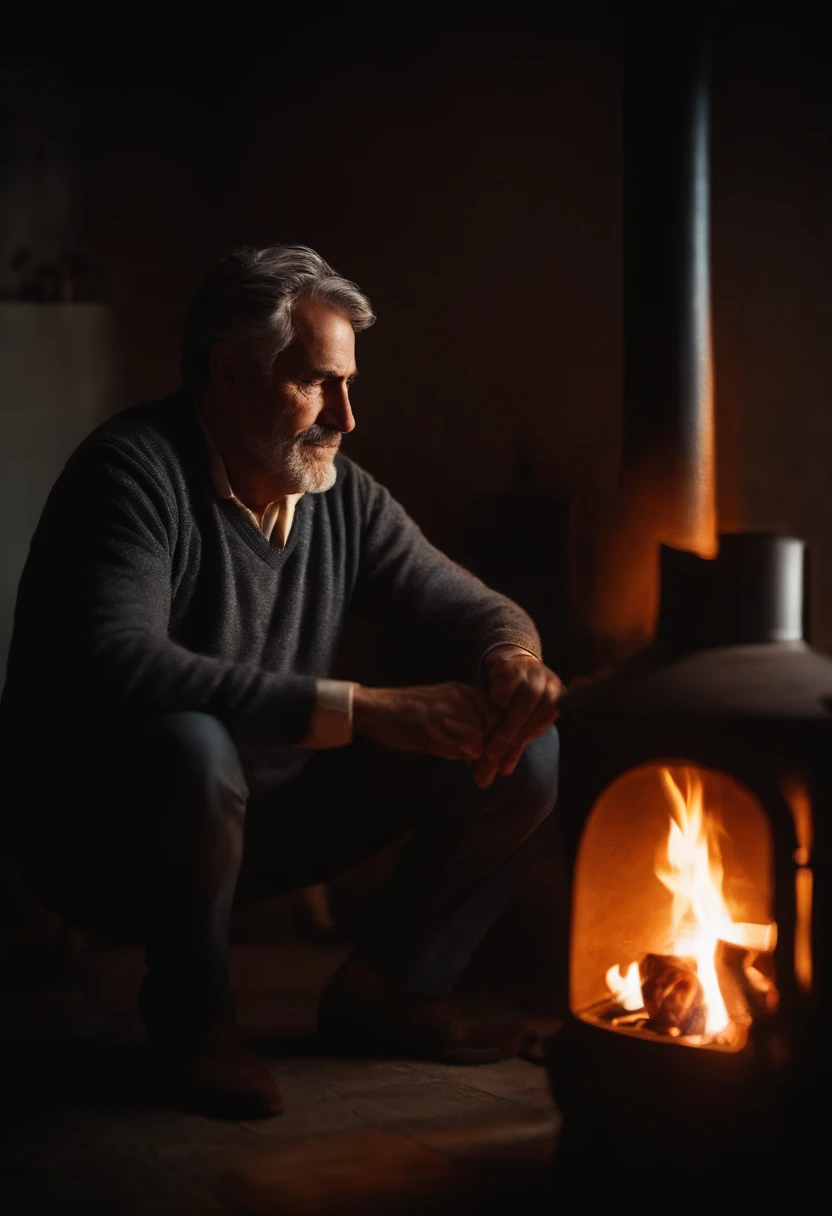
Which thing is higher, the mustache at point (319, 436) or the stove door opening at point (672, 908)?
the mustache at point (319, 436)

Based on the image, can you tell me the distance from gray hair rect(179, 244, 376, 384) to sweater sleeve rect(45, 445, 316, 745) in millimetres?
Answer: 302

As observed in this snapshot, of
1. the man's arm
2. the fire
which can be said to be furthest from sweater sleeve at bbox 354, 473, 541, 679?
the fire

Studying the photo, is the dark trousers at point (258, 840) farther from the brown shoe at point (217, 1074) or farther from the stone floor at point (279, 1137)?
the stone floor at point (279, 1137)

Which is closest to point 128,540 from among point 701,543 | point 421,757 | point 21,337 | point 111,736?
point 111,736

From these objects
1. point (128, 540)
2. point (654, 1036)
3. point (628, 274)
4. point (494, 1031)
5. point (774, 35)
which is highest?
point (774, 35)

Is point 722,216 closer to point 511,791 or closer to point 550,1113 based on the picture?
point 511,791

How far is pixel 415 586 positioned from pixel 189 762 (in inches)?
26.0

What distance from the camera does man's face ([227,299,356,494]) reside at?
2.32 m

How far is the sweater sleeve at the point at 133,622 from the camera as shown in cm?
197

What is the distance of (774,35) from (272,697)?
1.54m

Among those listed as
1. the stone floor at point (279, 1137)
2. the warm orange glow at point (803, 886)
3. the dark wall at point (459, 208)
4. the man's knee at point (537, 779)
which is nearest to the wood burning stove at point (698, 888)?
the warm orange glow at point (803, 886)

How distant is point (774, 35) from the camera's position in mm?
2482

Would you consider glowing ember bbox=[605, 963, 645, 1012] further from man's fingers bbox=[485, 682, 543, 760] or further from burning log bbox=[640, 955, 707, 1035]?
man's fingers bbox=[485, 682, 543, 760]

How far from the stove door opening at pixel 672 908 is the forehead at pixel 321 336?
89cm
